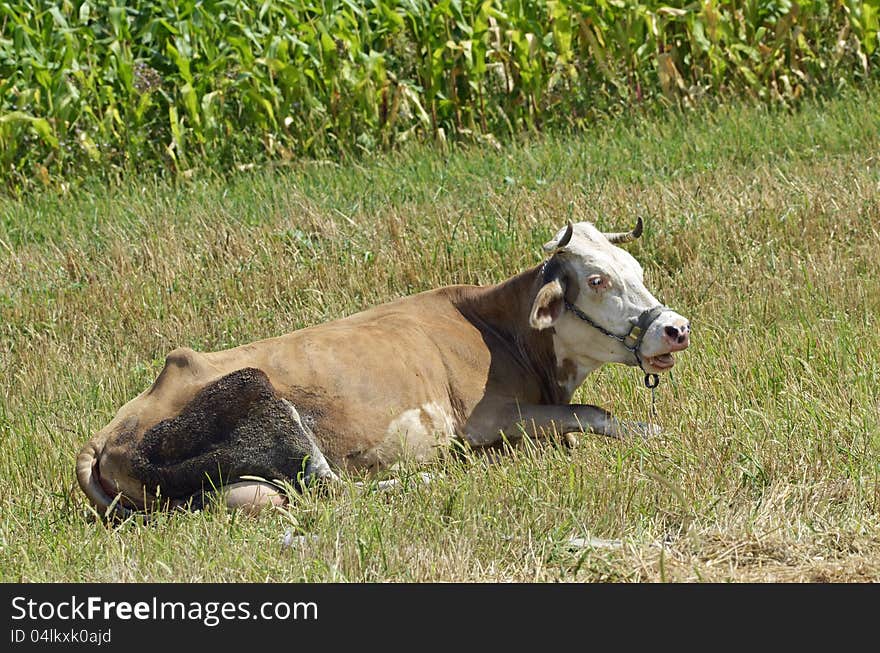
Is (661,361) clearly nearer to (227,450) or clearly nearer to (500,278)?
(227,450)

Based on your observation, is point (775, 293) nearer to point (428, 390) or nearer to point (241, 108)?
point (428, 390)

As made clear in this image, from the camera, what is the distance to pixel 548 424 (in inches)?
297

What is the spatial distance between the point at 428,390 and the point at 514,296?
0.92 m

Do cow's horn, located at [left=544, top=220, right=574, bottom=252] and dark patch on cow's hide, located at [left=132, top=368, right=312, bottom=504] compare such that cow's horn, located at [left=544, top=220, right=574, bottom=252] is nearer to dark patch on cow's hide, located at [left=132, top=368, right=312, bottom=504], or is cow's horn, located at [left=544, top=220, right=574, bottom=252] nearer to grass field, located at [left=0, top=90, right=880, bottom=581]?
grass field, located at [left=0, top=90, right=880, bottom=581]

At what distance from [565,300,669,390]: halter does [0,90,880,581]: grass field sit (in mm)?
450

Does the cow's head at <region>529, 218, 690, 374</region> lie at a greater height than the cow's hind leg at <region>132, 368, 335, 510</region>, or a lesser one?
greater

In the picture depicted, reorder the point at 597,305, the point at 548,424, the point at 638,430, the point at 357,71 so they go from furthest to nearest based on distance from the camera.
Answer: the point at 357,71 → the point at 597,305 → the point at 548,424 → the point at 638,430

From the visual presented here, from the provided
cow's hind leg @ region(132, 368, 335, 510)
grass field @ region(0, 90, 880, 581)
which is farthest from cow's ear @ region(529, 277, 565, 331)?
cow's hind leg @ region(132, 368, 335, 510)

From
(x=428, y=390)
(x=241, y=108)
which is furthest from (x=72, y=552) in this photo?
(x=241, y=108)

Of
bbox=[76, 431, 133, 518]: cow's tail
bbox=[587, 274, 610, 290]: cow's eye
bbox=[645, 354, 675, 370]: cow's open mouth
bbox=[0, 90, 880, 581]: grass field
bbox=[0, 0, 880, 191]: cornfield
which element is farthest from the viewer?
bbox=[0, 0, 880, 191]: cornfield

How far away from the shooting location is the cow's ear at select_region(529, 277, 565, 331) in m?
7.61

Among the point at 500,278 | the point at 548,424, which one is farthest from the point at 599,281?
the point at 500,278

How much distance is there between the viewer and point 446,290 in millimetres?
8289

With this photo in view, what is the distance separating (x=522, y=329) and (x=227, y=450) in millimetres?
1995
